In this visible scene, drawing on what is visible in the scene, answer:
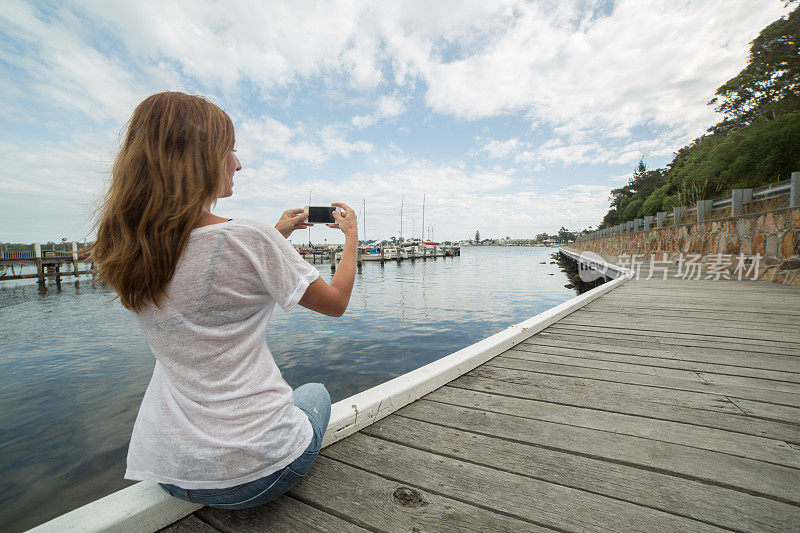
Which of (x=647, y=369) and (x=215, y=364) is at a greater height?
(x=215, y=364)

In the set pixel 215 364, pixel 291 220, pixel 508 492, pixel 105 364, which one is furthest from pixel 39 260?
pixel 508 492

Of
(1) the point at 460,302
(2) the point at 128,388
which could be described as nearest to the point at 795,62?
(1) the point at 460,302

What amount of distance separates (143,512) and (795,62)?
28580 millimetres

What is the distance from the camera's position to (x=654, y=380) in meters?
2.04

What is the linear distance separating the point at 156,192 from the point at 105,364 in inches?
299

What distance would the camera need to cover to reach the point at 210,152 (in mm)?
923

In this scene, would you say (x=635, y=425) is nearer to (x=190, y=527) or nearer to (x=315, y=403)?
(x=315, y=403)

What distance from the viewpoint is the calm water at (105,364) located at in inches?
125

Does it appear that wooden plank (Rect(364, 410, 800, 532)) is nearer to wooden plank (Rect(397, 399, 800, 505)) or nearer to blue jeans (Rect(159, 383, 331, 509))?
wooden plank (Rect(397, 399, 800, 505))

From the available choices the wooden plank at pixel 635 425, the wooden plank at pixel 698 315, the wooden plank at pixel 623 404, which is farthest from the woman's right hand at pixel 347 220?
the wooden plank at pixel 698 315

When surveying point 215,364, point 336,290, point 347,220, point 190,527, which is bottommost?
point 190,527

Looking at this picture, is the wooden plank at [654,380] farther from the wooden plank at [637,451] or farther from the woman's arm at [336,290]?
the woman's arm at [336,290]

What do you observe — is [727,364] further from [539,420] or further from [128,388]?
[128,388]

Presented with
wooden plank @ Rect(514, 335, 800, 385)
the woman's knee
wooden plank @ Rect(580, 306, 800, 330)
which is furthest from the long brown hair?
wooden plank @ Rect(580, 306, 800, 330)
